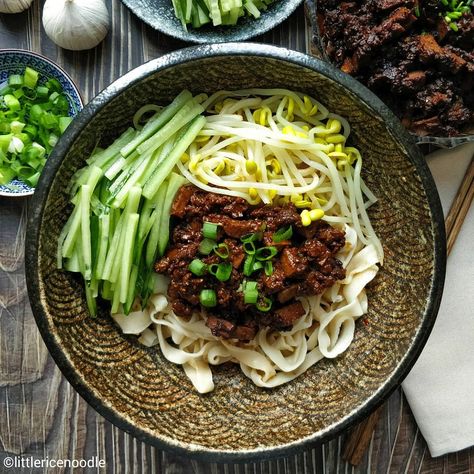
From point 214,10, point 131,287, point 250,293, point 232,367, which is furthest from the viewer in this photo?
point 214,10

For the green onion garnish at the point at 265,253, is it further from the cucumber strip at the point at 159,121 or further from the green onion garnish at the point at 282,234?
the cucumber strip at the point at 159,121

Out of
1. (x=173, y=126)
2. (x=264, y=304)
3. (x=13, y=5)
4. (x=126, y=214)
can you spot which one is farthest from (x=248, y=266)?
(x=13, y=5)

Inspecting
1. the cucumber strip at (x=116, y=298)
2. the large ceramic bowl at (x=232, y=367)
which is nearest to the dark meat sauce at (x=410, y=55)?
the large ceramic bowl at (x=232, y=367)

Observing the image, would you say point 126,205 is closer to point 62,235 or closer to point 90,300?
point 62,235

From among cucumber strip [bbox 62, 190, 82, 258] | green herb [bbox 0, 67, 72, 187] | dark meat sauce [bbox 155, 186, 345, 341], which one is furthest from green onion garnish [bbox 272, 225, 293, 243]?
green herb [bbox 0, 67, 72, 187]

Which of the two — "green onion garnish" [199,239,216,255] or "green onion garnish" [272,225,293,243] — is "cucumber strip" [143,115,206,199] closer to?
"green onion garnish" [199,239,216,255]
